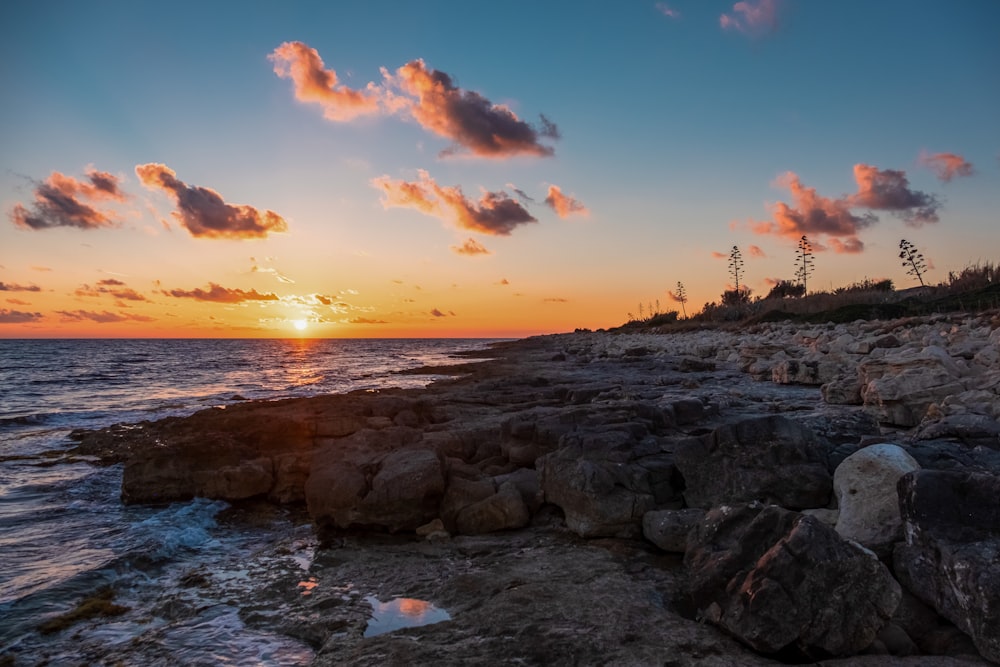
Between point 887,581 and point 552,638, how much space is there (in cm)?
242

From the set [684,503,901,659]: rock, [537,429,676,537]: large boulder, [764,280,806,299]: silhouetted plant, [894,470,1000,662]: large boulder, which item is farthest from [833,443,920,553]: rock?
[764,280,806,299]: silhouetted plant

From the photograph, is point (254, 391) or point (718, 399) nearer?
point (718, 399)

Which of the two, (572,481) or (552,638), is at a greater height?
(572,481)

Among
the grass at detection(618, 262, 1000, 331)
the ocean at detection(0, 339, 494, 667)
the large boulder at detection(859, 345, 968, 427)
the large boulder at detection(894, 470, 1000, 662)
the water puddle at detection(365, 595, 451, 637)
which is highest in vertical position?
the grass at detection(618, 262, 1000, 331)

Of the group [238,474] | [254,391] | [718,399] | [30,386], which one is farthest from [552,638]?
[30,386]

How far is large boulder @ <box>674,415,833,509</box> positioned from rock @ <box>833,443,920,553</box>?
0.48 metres

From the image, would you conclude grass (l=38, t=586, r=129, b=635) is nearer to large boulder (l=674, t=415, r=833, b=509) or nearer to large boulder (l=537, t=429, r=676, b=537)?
large boulder (l=537, t=429, r=676, b=537)

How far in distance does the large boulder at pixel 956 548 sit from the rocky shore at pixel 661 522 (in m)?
0.01

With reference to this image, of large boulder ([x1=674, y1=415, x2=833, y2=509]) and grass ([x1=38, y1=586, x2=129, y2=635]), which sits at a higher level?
large boulder ([x1=674, y1=415, x2=833, y2=509])

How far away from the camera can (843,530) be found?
502 cm

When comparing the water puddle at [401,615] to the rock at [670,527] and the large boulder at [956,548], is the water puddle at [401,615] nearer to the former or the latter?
the rock at [670,527]

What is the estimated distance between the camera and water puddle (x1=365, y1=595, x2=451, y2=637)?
482cm

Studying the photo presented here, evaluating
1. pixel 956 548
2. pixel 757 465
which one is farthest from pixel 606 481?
pixel 956 548

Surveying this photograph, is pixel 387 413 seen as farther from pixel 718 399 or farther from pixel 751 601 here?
pixel 751 601
